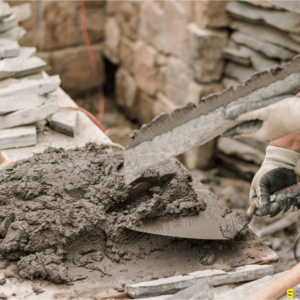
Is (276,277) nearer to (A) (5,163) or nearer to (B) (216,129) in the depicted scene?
(B) (216,129)

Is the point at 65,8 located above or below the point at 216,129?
below

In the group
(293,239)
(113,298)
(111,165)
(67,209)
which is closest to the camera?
(113,298)

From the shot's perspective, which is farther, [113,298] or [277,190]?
[277,190]

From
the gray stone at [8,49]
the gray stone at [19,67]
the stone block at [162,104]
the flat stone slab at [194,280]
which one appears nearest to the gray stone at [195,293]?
the flat stone slab at [194,280]

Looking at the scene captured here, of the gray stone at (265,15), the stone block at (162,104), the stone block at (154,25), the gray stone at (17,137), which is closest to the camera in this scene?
the gray stone at (17,137)

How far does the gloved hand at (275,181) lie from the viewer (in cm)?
143

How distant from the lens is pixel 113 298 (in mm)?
1091

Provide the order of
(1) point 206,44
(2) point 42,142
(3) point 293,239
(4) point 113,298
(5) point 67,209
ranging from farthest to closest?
(1) point 206,44 < (3) point 293,239 < (2) point 42,142 < (5) point 67,209 < (4) point 113,298

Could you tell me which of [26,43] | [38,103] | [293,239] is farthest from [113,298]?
[26,43]

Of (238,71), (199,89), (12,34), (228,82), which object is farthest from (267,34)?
(12,34)

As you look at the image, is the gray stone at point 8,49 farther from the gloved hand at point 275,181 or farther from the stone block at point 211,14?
the gloved hand at point 275,181

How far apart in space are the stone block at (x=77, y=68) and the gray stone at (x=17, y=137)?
6.99 ft

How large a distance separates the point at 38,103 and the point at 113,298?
1.13 m

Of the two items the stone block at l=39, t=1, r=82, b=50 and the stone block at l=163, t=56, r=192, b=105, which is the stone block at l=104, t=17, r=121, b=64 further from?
the stone block at l=163, t=56, r=192, b=105
